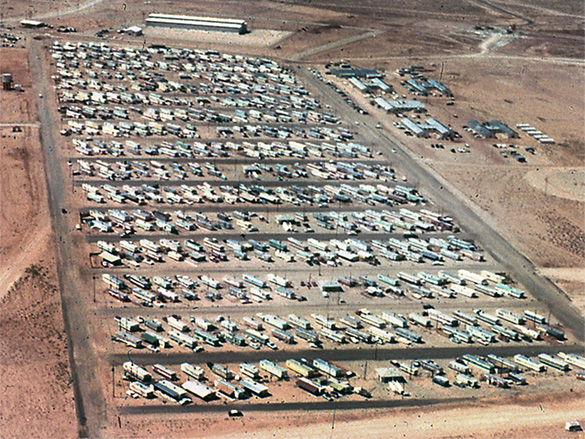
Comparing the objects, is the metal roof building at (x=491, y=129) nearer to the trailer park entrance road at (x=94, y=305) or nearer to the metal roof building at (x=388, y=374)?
the trailer park entrance road at (x=94, y=305)

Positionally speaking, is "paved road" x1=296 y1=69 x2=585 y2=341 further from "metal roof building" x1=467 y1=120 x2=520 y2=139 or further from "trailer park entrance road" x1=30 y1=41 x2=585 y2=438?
"metal roof building" x1=467 y1=120 x2=520 y2=139

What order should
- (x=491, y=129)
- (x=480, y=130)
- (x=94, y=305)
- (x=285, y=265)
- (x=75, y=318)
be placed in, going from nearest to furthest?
(x=75, y=318), (x=94, y=305), (x=285, y=265), (x=480, y=130), (x=491, y=129)

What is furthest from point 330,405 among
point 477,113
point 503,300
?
point 477,113

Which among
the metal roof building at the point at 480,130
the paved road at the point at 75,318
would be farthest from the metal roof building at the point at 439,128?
the paved road at the point at 75,318

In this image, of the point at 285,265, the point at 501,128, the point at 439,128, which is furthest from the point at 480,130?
the point at 285,265

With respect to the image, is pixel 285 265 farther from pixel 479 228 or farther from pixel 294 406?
pixel 294 406
